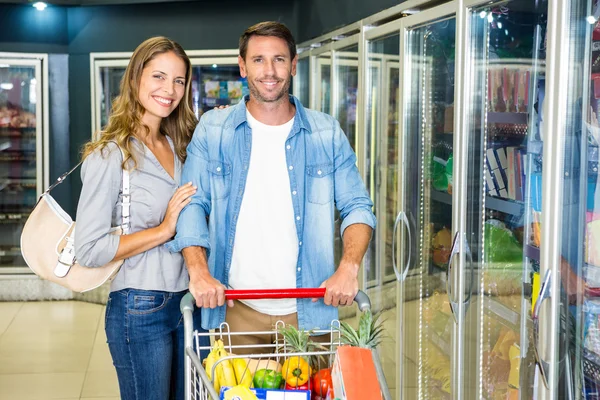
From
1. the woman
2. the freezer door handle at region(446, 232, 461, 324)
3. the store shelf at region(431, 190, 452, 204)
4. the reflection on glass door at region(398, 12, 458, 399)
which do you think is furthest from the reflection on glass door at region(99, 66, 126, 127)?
the freezer door handle at region(446, 232, 461, 324)

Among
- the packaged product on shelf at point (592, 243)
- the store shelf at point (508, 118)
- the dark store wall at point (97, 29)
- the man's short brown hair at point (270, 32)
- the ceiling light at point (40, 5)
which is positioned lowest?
the packaged product on shelf at point (592, 243)

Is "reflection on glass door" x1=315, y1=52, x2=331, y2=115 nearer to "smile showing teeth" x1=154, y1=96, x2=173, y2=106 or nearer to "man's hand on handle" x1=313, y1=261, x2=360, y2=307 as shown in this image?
"smile showing teeth" x1=154, y1=96, x2=173, y2=106

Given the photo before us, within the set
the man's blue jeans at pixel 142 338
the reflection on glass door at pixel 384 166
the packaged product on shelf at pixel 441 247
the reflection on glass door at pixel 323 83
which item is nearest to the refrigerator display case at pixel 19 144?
the reflection on glass door at pixel 323 83

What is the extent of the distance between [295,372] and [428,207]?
185 centimetres

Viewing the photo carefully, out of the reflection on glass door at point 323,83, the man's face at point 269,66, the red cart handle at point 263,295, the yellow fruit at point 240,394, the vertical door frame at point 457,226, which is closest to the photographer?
the yellow fruit at point 240,394

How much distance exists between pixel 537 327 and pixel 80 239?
1.50 metres

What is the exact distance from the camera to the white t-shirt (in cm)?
270

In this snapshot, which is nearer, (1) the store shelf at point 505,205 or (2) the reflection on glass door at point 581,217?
(2) the reflection on glass door at point 581,217

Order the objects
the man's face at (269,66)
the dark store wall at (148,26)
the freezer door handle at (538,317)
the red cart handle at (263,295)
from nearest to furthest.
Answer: the red cart handle at (263,295) → the freezer door handle at (538,317) → the man's face at (269,66) → the dark store wall at (148,26)

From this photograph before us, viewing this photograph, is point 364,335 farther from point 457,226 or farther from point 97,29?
point 97,29

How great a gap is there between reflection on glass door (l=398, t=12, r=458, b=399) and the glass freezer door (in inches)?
195

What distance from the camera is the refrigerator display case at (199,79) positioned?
25.2 ft

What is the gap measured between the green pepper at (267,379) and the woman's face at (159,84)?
1117 millimetres

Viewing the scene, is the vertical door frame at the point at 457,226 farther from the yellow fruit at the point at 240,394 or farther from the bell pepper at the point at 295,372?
the yellow fruit at the point at 240,394
